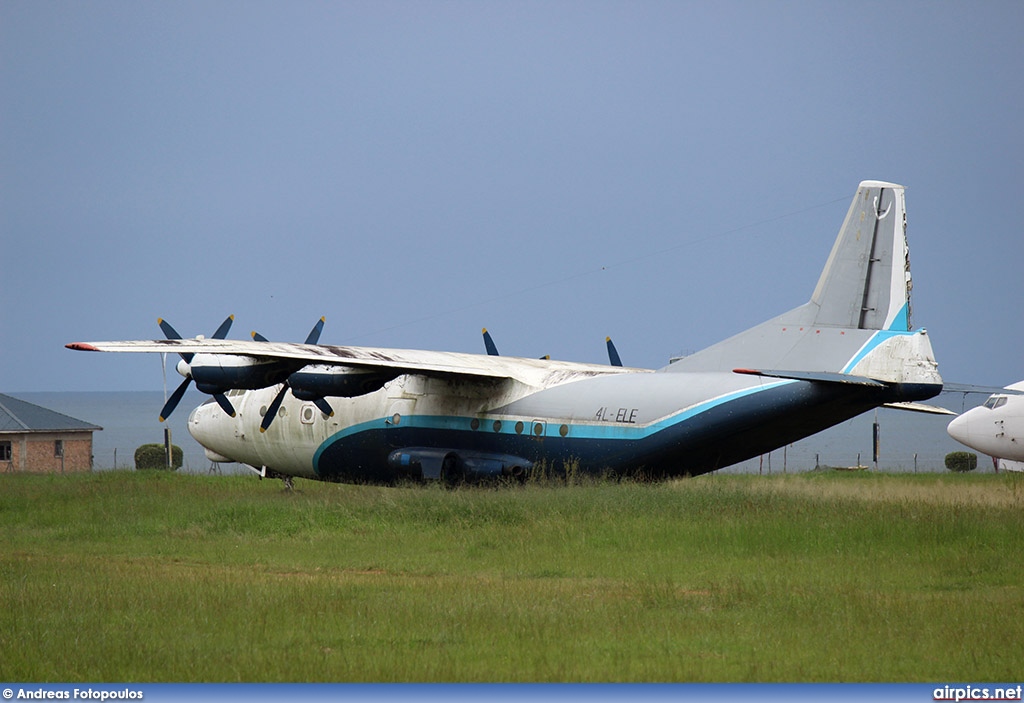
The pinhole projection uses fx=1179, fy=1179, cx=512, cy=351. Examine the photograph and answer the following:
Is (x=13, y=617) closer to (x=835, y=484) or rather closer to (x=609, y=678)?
(x=609, y=678)

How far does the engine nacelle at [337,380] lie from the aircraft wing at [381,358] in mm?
389

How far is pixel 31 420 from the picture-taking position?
6544 cm

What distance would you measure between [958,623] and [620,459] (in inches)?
484

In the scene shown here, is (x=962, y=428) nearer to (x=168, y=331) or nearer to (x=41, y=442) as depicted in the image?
(x=168, y=331)

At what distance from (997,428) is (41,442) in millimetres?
50005

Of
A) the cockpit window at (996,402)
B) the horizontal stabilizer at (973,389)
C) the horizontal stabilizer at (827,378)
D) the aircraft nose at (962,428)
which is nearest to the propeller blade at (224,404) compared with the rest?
the horizontal stabilizer at (827,378)

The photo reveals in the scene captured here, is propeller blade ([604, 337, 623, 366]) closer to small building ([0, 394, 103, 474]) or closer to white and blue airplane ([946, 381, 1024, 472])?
white and blue airplane ([946, 381, 1024, 472])

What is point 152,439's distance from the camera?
16938cm

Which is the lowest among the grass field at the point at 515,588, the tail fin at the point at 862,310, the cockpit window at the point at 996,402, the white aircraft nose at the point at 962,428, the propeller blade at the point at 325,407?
the grass field at the point at 515,588

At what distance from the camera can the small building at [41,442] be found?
6300 centimetres

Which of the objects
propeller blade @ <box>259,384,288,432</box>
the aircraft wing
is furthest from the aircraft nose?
propeller blade @ <box>259,384,288,432</box>

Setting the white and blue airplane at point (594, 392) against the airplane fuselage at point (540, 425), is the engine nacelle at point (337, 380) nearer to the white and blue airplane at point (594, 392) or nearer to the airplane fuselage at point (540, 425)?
the white and blue airplane at point (594, 392)

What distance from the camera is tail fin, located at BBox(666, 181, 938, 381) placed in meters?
21.4

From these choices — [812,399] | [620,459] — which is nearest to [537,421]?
[620,459]
